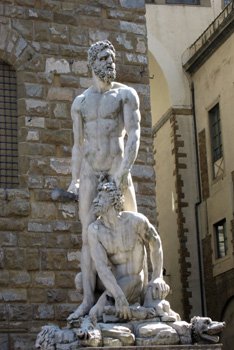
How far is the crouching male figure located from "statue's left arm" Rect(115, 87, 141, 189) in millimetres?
131

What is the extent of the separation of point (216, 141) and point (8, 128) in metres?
11.9

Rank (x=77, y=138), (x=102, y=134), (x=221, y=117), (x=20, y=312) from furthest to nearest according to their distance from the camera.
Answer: (x=221, y=117) → (x=20, y=312) → (x=77, y=138) → (x=102, y=134)

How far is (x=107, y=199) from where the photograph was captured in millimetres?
8516

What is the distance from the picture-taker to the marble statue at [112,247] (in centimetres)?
798

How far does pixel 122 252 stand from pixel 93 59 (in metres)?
2.09

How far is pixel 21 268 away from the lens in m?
12.2

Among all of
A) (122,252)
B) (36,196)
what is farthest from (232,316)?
(122,252)

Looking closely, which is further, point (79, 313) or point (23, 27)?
point (23, 27)

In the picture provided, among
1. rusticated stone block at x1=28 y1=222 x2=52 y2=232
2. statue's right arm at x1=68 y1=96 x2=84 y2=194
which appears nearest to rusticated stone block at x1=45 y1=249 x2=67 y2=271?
rusticated stone block at x1=28 y1=222 x2=52 y2=232

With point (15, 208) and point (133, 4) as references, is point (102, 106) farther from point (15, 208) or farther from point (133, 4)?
point (133, 4)

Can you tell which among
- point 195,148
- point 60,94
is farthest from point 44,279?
point 195,148

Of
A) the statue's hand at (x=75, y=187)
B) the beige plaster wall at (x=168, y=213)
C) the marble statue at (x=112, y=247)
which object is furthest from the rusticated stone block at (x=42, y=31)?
the beige plaster wall at (x=168, y=213)

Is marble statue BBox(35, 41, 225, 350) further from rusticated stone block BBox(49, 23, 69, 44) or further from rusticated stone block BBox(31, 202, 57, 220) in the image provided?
rusticated stone block BBox(49, 23, 69, 44)

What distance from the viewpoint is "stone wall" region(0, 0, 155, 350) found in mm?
12148
